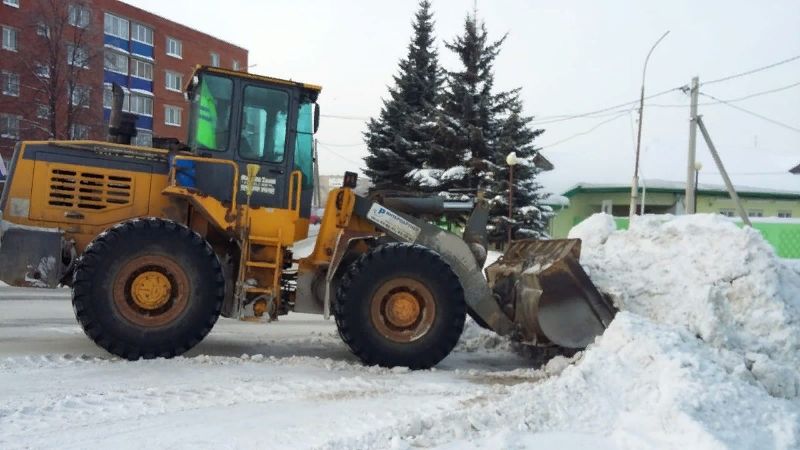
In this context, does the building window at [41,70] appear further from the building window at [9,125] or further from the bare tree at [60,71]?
the building window at [9,125]

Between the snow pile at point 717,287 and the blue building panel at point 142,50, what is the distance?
4513cm

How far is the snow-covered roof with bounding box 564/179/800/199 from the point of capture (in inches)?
1446

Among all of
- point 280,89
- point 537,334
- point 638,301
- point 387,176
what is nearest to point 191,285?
point 280,89

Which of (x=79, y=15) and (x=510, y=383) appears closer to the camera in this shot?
(x=510, y=383)

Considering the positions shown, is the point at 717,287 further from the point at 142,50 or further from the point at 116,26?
the point at 142,50

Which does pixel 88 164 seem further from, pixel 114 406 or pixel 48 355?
pixel 114 406

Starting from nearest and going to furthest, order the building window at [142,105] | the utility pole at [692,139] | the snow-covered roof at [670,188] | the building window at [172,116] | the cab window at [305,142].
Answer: the cab window at [305,142], the utility pole at [692,139], the snow-covered roof at [670,188], the building window at [142,105], the building window at [172,116]

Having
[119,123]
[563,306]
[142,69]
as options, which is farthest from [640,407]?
[142,69]

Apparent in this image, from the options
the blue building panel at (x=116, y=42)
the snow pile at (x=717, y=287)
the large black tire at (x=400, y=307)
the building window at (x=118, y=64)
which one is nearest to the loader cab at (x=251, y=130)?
the large black tire at (x=400, y=307)

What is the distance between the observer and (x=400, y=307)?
7.26 metres

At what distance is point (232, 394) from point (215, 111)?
3.10 m

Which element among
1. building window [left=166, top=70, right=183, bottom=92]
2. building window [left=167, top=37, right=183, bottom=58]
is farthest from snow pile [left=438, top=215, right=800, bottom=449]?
building window [left=167, top=37, right=183, bottom=58]

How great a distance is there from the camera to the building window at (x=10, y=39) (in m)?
37.2

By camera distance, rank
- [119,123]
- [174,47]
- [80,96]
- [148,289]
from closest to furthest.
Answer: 1. [148,289]
2. [119,123]
3. [80,96]
4. [174,47]
